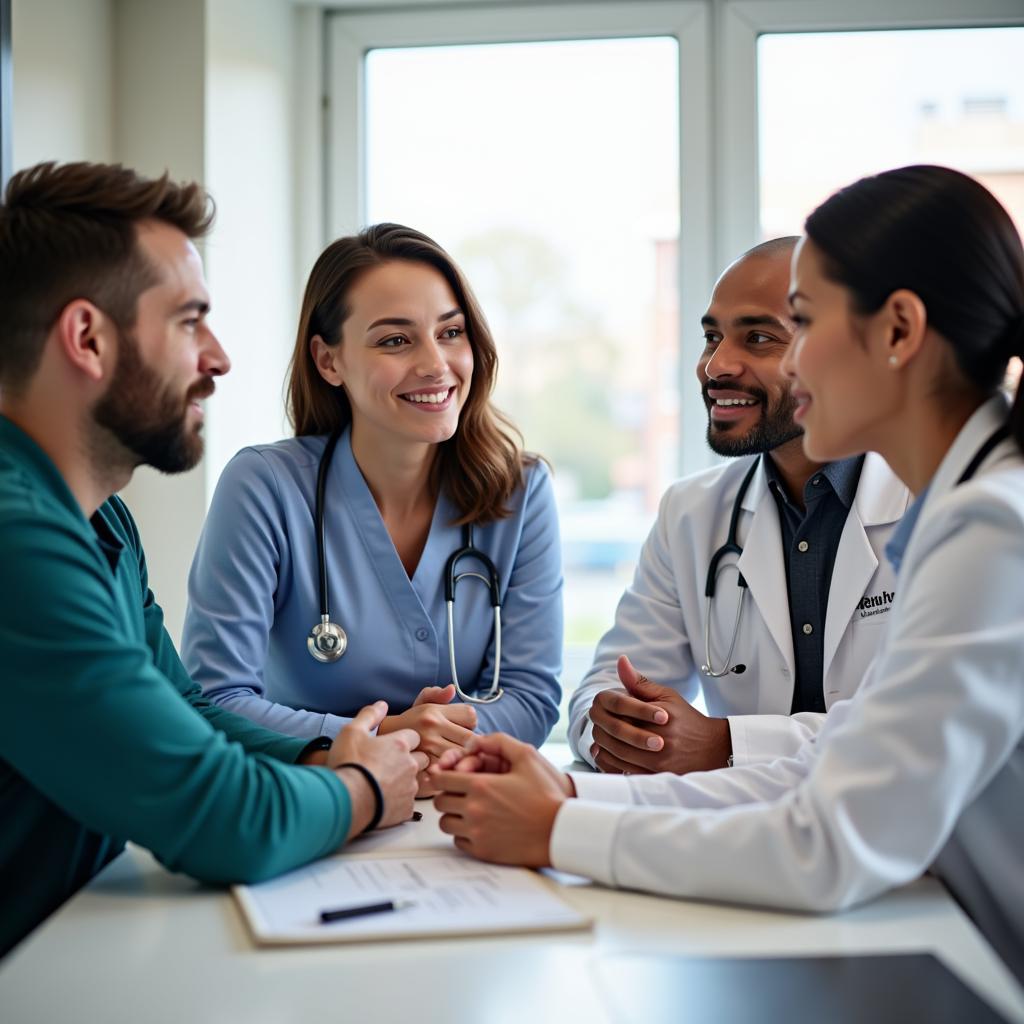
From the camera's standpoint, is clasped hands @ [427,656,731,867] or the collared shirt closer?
clasped hands @ [427,656,731,867]

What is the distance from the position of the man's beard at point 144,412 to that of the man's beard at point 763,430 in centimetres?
91

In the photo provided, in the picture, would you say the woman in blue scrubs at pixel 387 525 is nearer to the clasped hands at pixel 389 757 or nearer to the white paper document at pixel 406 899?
the clasped hands at pixel 389 757

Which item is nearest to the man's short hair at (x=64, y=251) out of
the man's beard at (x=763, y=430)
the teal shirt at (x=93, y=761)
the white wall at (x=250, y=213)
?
the teal shirt at (x=93, y=761)

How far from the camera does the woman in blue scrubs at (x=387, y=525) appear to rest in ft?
6.26

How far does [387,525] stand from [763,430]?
2.20 feet

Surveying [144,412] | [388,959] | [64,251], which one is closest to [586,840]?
[388,959]

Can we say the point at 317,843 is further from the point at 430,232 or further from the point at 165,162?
the point at 430,232

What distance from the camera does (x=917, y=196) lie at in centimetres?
118

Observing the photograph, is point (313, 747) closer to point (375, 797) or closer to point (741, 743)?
point (375, 797)

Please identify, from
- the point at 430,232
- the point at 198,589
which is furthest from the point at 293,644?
the point at 430,232

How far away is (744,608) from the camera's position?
6.17 ft

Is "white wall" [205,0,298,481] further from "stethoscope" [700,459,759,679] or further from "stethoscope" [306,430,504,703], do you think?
"stethoscope" [700,459,759,679]

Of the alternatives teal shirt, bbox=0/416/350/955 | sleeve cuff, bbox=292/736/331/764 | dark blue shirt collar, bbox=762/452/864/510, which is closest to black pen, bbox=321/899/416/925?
teal shirt, bbox=0/416/350/955

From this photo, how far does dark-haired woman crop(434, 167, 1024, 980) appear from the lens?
1.01 meters
